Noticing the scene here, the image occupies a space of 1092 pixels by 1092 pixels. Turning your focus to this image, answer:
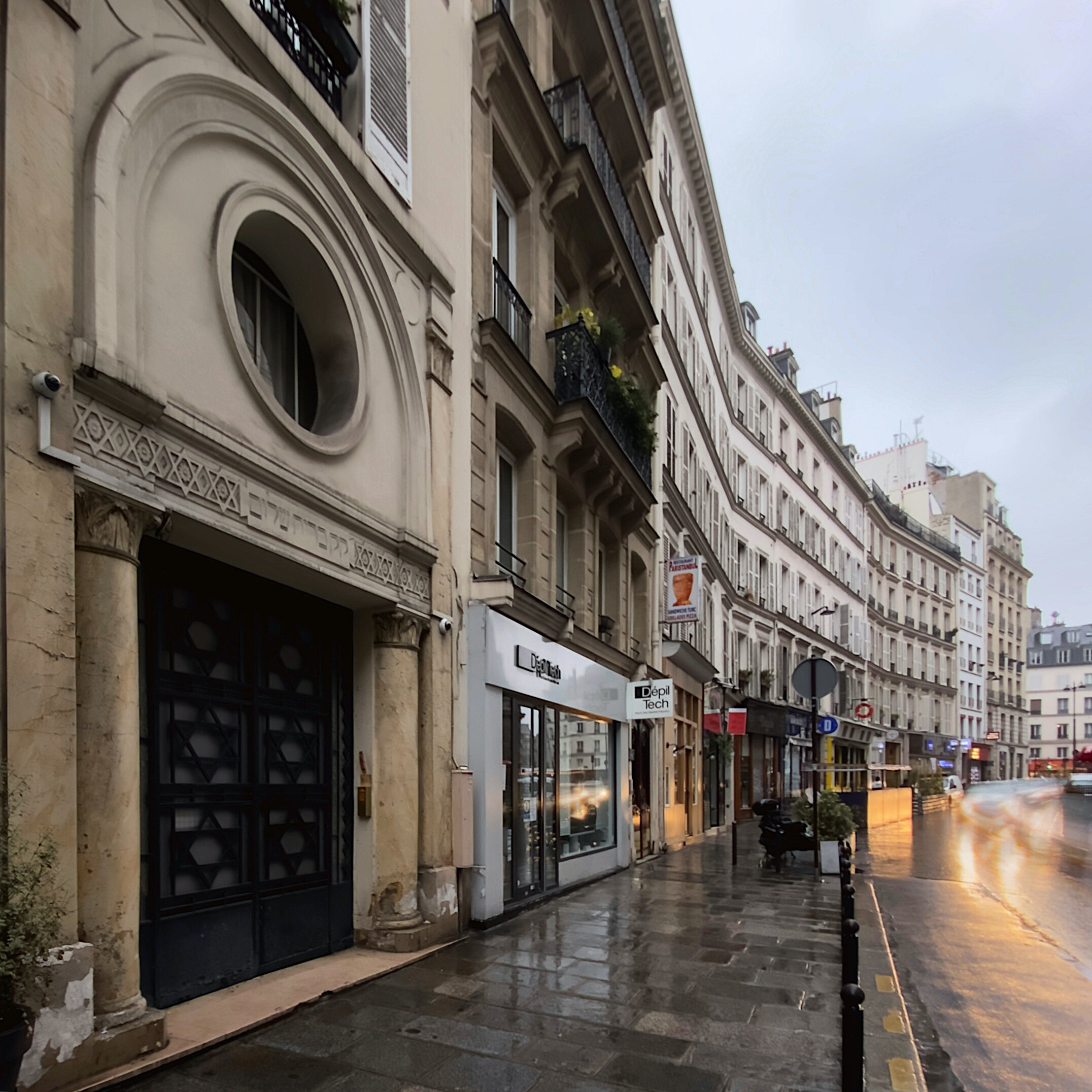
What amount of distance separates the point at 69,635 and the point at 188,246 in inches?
111

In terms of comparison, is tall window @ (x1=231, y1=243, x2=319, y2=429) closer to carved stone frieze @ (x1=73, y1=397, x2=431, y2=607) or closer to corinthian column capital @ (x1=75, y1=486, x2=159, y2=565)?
carved stone frieze @ (x1=73, y1=397, x2=431, y2=607)

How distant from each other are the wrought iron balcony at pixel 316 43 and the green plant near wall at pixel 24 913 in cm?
599

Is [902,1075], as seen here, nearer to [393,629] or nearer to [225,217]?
[393,629]

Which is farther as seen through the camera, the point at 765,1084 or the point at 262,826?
the point at 262,826

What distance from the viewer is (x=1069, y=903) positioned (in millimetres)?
12578

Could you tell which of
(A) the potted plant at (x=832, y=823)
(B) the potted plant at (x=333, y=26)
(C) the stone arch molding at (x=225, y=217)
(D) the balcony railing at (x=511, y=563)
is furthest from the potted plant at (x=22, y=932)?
(A) the potted plant at (x=832, y=823)

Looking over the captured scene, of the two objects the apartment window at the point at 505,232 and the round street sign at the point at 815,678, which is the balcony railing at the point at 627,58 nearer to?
the apartment window at the point at 505,232

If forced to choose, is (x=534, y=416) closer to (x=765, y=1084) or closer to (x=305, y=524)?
(x=305, y=524)

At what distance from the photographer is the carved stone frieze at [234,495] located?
491cm

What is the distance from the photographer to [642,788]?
57.6 ft

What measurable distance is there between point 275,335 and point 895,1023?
7.07 metres

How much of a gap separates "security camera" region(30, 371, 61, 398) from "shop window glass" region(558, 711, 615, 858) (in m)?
8.74

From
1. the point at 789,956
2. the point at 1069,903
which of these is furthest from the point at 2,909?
the point at 1069,903

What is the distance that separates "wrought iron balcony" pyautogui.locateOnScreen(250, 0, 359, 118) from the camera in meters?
7.06
